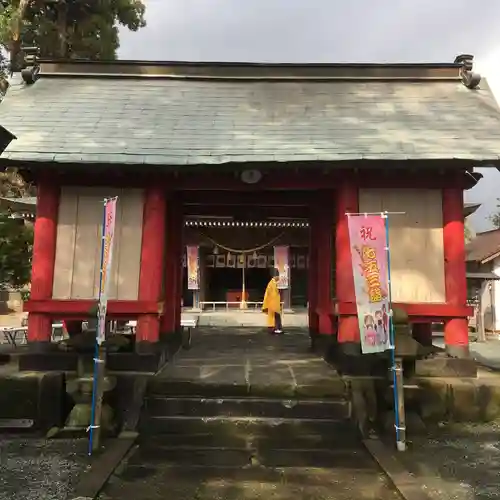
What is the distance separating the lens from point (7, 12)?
19.0 m

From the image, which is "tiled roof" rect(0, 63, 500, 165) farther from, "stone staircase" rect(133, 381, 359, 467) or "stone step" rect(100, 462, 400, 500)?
"stone step" rect(100, 462, 400, 500)

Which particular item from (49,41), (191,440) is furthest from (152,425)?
(49,41)

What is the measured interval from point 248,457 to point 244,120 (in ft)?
20.0

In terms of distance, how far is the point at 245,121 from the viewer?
9.11 meters

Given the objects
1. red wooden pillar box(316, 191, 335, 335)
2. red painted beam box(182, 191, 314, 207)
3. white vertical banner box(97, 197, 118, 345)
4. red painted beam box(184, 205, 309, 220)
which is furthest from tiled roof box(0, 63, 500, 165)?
red painted beam box(184, 205, 309, 220)

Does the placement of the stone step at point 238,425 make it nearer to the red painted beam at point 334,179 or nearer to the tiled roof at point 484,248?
the red painted beam at point 334,179

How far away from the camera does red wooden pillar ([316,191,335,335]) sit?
10.0 m

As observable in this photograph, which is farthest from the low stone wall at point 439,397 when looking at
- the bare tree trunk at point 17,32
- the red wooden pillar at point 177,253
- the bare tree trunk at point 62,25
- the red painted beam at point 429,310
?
the bare tree trunk at point 62,25

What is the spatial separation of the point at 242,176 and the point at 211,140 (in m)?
0.87

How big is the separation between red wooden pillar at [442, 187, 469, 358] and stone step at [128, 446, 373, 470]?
2881 mm

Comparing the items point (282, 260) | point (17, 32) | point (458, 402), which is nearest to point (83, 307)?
point (458, 402)

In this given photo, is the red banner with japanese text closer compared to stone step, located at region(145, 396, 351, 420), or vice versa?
the red banner with japanese text

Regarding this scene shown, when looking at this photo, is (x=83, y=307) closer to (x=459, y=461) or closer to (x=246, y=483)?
(x=246, y=483)

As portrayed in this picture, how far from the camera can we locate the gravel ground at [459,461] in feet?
15.7
